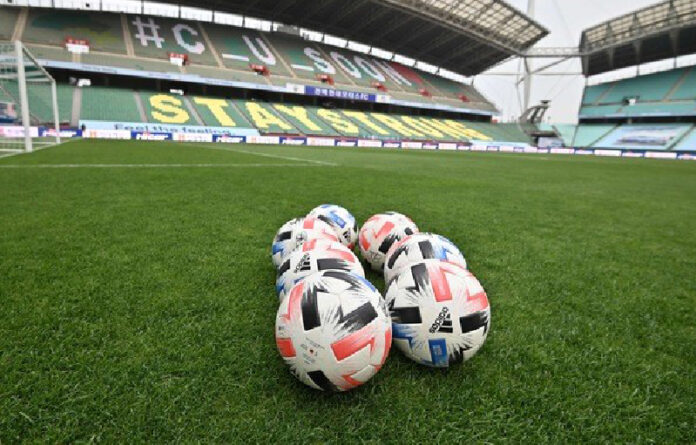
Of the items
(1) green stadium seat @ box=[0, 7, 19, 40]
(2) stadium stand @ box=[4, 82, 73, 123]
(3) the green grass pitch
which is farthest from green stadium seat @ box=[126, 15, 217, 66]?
(3) the green grass pitch

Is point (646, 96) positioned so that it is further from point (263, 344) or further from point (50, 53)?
point (50, 53)

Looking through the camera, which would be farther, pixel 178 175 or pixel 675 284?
pixel 178 175

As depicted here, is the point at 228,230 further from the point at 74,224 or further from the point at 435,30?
the point at 435,30

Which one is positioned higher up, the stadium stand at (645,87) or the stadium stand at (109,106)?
the stadium stand at (645,87)

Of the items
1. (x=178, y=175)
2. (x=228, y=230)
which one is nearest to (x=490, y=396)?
(x=228, y=230)

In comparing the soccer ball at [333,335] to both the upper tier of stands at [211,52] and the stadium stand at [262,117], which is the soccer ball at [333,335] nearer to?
the stadium stand at [262,117]

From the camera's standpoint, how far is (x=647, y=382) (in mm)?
1966

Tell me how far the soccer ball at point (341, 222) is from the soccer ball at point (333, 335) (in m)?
1.48

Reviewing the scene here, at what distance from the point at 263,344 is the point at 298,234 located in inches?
39.4

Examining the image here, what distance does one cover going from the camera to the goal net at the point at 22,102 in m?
10.8

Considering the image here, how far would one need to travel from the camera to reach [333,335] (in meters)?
1.71

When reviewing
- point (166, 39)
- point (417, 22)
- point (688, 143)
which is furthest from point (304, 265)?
point (688, 143)

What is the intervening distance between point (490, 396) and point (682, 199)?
10.3 metres

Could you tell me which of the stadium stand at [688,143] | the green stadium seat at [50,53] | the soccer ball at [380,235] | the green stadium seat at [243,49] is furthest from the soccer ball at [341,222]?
the stadium stand at [688,143]
